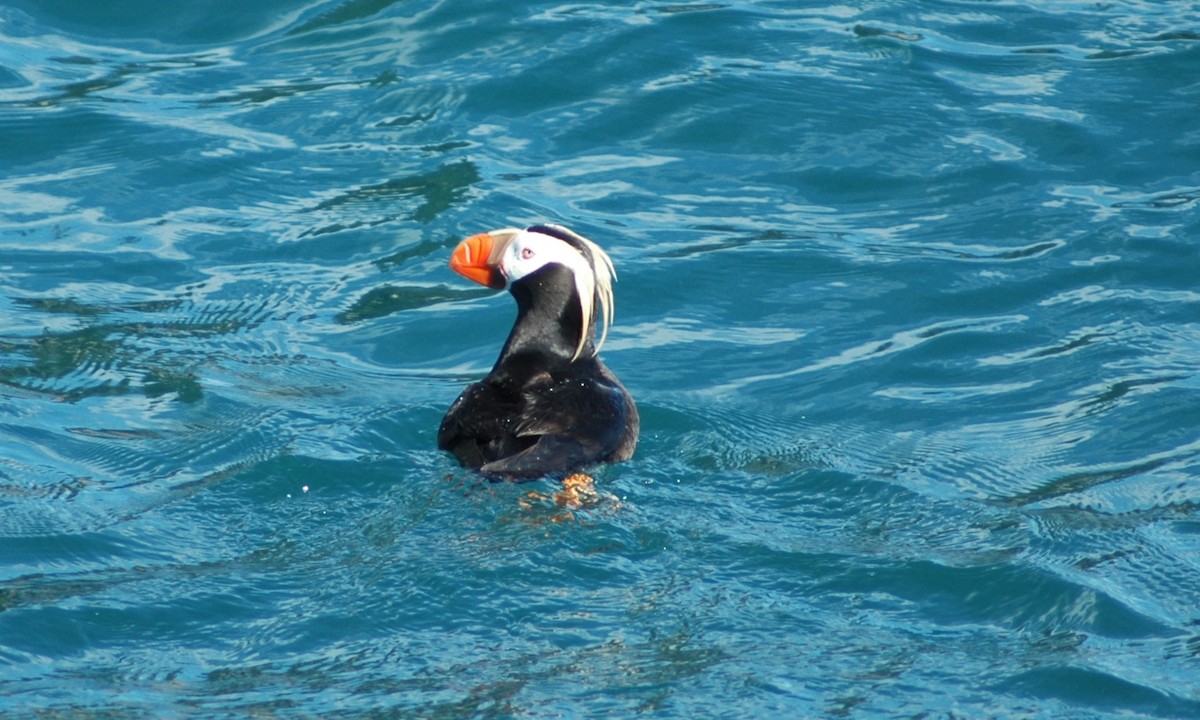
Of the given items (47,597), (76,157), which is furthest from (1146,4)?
(47,597)

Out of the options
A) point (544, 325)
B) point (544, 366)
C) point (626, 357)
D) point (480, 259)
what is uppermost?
point (480, 259)

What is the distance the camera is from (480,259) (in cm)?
581

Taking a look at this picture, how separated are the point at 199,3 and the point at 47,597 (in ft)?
22.7

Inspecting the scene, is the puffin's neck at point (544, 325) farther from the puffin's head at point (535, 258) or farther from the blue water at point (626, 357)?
the blue water at point (626, 357)

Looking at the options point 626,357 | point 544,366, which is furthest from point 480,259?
point 626,357

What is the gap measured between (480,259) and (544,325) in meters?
0.35

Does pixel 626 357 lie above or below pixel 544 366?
below

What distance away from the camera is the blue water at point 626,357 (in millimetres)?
4203

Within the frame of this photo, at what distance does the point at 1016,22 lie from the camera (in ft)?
34.6

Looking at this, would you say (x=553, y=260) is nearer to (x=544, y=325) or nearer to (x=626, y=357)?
(x=544, y=325)

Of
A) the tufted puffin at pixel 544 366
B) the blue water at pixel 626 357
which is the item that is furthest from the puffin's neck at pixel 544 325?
the blue water at pixel 626 357

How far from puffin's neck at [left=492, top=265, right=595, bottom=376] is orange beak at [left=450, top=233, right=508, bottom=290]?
0.10m

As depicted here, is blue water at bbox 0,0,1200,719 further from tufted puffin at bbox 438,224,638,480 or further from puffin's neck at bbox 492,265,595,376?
puffin's neck at bbox 492,265,595,376

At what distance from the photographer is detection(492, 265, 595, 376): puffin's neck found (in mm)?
5793
